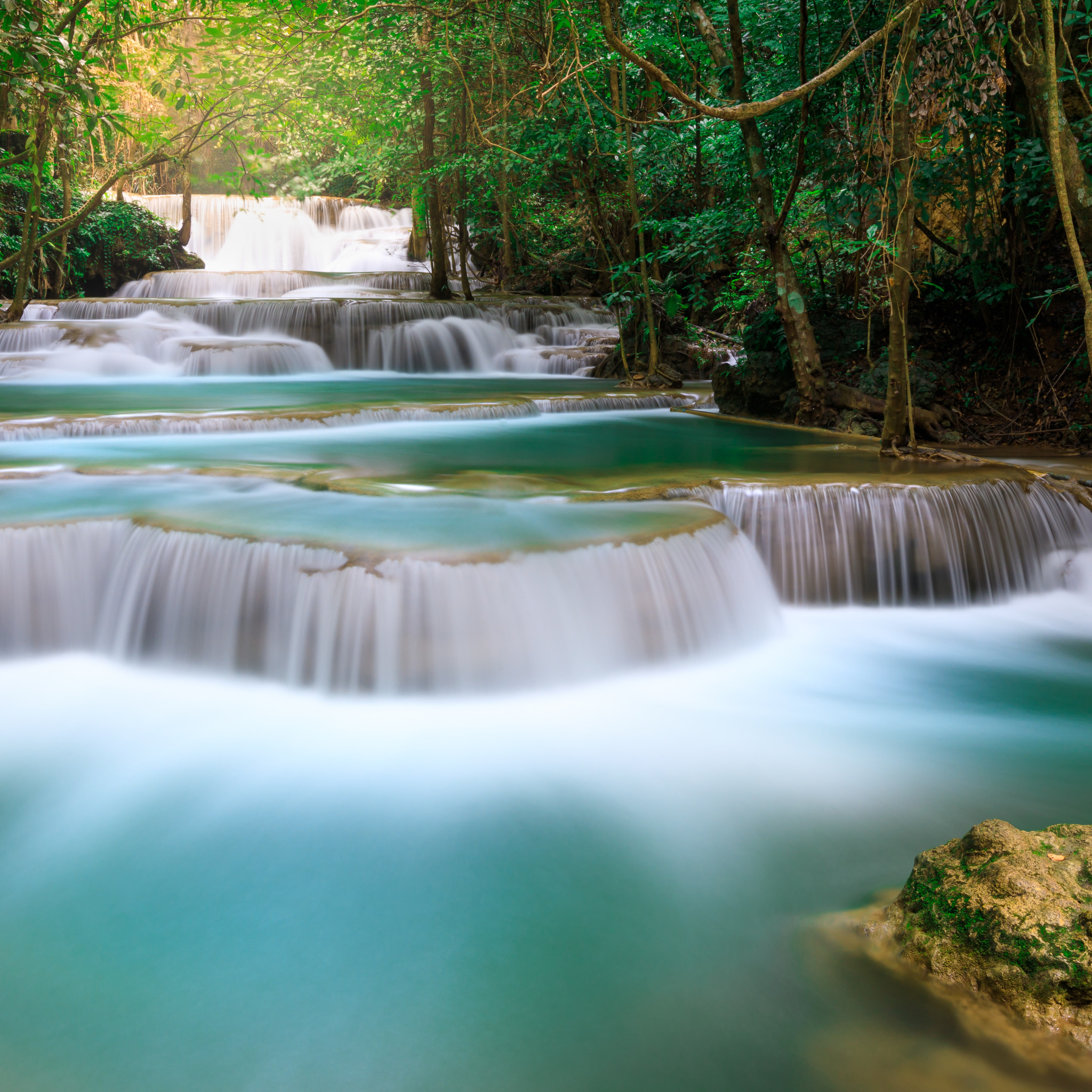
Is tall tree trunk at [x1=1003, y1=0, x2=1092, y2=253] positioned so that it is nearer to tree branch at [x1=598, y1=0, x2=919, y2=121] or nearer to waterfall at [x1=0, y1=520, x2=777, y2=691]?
tree branch at [x1=598, y1=0, x2=919, y2=121]

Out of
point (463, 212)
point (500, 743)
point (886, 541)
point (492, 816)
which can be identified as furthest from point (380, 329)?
point (492, 816)

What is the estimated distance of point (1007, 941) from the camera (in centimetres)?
191

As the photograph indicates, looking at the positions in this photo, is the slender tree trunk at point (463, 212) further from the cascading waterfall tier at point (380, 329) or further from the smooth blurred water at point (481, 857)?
the smooth blurred water at point (481, 857)

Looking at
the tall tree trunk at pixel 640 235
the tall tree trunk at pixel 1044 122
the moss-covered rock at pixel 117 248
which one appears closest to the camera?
the tall tree trunk at pixel 1044 122

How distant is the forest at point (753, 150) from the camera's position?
601cm

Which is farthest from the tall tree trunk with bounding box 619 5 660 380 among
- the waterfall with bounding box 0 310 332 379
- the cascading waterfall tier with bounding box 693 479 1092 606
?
the cascading waterfall tier with bounding box 693 479 1092 606

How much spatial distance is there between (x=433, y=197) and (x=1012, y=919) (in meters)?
14.1

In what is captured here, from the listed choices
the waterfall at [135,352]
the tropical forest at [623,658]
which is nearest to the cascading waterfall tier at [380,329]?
the waterfall at [135,352]

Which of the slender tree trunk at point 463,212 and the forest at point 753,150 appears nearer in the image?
the forest at point 753,150

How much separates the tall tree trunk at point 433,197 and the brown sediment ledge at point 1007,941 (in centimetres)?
1229

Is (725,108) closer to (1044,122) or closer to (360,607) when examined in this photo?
(360,607)

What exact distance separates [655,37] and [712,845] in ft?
27.5

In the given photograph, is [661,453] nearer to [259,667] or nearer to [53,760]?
[259,667]

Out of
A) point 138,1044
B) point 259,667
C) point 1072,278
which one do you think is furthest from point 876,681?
point 1072,278
